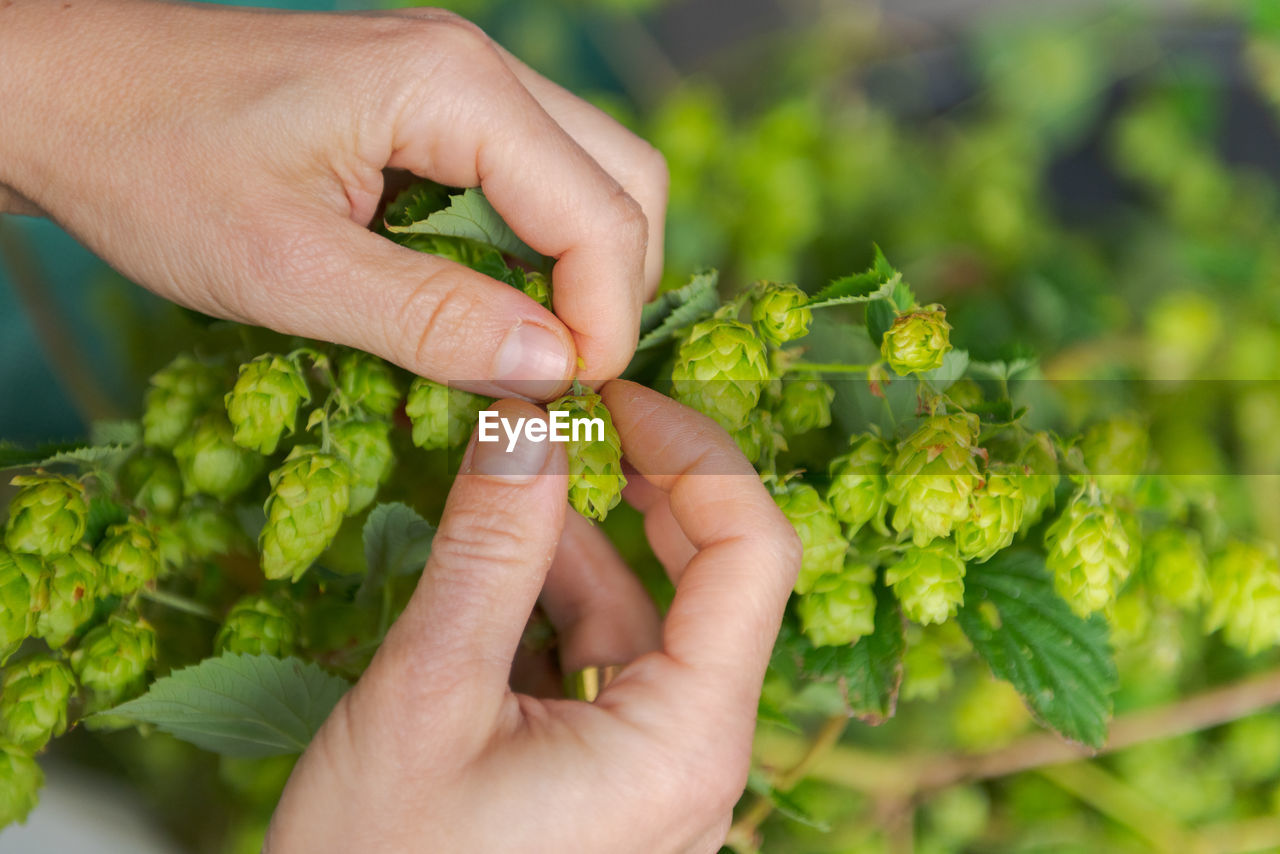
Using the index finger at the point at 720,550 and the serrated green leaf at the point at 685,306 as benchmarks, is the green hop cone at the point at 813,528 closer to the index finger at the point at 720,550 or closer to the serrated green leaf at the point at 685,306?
the index finger at the point at 720,550

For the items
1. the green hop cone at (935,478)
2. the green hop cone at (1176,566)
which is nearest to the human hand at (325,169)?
the green hop cone at (935,478)

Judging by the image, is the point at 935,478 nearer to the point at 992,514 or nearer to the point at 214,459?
the point at 992,514

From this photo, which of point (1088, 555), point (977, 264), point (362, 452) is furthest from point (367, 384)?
point (977, 264)

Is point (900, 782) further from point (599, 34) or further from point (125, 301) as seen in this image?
point (599, 34)

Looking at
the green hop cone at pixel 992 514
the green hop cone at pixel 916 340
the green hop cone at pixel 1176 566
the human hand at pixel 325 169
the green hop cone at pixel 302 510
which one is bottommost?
the green hop cone at pixel 1176 566

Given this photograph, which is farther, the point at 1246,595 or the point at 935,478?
the point at 1246,595
